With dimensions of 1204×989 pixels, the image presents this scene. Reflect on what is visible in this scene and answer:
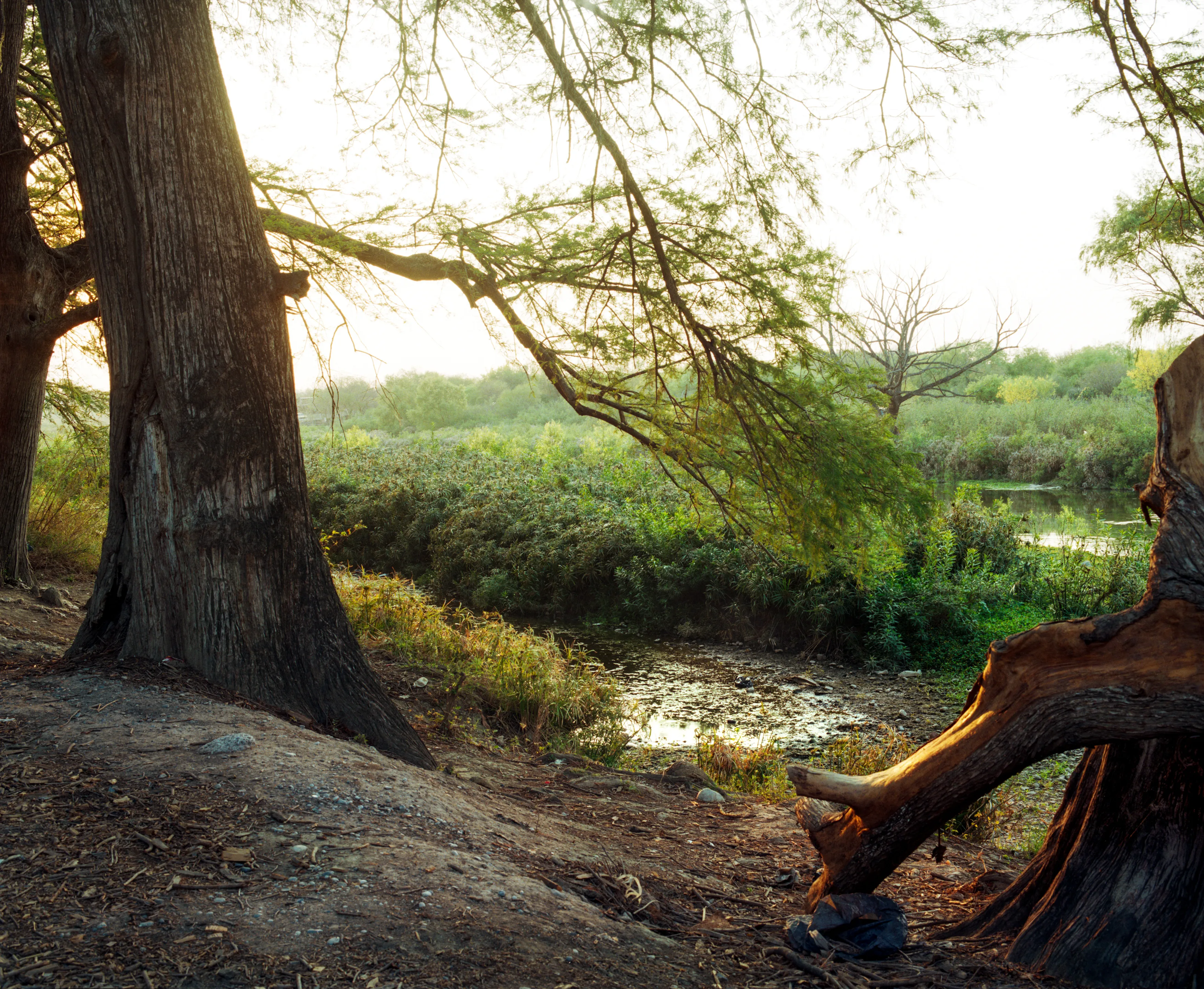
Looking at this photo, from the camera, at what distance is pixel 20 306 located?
6.48 metres

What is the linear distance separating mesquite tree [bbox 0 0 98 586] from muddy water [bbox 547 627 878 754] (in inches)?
218

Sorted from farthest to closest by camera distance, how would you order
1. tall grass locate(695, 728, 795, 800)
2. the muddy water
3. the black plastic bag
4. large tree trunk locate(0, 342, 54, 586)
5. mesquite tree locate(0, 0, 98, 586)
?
the muddy water < large tree trunk locate(0, 342, 54, 586) < mesquite tree locate(0, 0, 98, 586) < tall grass locate(695, 728, 795, 800) < the black plastic bag

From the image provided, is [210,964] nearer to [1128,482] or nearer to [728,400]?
[728,400]

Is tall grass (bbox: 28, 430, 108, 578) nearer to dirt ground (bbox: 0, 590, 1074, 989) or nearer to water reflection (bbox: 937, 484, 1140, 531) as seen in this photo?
dirt ground (bbox: 0, 590, 1074, 989)

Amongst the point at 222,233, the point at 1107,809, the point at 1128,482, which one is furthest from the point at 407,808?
the point at 1128,482

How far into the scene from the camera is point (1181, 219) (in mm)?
4805

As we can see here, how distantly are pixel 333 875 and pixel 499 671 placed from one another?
4.51 meters

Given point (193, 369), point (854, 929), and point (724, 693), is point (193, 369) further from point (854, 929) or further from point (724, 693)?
point (724, 693)

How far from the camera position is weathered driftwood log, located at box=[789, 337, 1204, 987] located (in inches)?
100

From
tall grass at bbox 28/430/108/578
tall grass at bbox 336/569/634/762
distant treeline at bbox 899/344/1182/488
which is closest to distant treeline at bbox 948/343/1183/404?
distant treeline at bbox 899/344/1182/488

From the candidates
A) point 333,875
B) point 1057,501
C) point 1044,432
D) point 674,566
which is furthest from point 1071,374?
point 333,875

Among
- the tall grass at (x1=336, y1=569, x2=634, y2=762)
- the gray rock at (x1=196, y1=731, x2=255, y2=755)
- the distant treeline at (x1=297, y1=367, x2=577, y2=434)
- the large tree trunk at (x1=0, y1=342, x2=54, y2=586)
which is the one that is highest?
the distant treeline at (x1=297, y1=367, x2=577, y2=434)

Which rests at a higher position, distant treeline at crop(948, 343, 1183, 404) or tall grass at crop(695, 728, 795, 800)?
distant treeline at crop(948, 343, 1183, 404)

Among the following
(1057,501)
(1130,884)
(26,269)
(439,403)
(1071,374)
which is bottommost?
(1130,884)
